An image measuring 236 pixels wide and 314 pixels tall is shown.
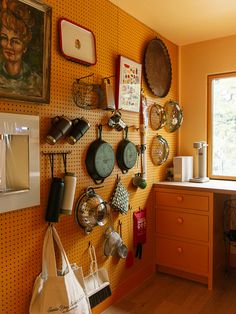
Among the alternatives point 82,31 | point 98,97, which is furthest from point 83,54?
point 98,97

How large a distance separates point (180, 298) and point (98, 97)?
5.59 feet

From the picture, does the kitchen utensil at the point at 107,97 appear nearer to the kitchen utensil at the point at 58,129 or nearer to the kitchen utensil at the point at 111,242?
the kitchen utensil at the point at 58,129

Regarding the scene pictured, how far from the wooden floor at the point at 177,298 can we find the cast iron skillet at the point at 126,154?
3.39ft

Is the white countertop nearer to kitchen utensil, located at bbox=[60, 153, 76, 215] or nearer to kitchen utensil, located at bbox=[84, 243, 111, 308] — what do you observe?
kitchen utensil, located at bbox=[84, 243, 111, 308]

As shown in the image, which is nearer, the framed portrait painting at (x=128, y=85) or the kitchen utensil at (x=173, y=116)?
the framed portrait painting at (x=128, y=85)

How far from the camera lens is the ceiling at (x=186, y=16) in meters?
2.27

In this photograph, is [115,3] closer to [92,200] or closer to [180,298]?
[92,200]

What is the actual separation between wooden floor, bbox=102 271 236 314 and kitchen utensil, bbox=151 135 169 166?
110 centimetres

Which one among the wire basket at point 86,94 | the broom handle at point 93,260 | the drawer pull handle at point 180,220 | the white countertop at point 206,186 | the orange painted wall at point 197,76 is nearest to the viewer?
the wire basket at point 86,94

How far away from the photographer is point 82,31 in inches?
76.3

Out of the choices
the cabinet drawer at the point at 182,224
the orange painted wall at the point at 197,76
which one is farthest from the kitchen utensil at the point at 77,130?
the orange painted wall at the point at 197,76

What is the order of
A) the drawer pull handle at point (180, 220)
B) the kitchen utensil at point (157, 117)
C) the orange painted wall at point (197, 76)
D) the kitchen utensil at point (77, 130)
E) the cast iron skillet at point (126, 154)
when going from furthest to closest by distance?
the orange painted wall at point (197, 76), the kitchen utensil at point (157, 117), the drawer pull handle at point (180, 220), the cast iron skillet at point (126, 154), the kitchen utensil at point (77, 130)

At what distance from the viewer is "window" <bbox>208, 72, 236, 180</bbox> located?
9.83 ft

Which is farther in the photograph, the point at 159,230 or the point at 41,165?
the point at 159,230
